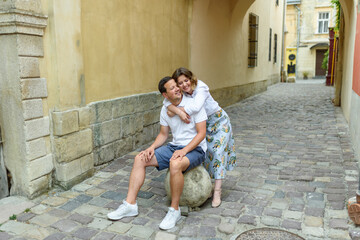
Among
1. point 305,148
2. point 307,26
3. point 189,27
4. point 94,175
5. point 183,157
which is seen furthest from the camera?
point 307,26

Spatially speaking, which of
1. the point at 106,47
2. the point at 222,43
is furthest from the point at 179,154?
the point at 222,43

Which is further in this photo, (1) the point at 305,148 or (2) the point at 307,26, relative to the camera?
(2) the point at 307,26

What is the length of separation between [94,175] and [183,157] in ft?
5.95

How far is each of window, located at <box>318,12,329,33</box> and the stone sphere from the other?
3113 cm

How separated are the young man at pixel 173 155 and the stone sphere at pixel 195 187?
0.09m

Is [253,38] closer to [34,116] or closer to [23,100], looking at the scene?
[34,116]

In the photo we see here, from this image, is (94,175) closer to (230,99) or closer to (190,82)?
(190,82)

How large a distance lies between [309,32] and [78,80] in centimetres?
3046

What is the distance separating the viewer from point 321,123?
25.6 feet

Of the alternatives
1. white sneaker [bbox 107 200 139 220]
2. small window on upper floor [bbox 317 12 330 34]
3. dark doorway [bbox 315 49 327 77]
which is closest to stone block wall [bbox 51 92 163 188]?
white sneaker [bbox 107 200 139 220]

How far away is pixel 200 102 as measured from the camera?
3.25 m

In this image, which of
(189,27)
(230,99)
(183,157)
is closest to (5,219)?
(183,157)

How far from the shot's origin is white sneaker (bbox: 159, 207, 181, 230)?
10.1 ft

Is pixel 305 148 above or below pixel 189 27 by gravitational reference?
below
